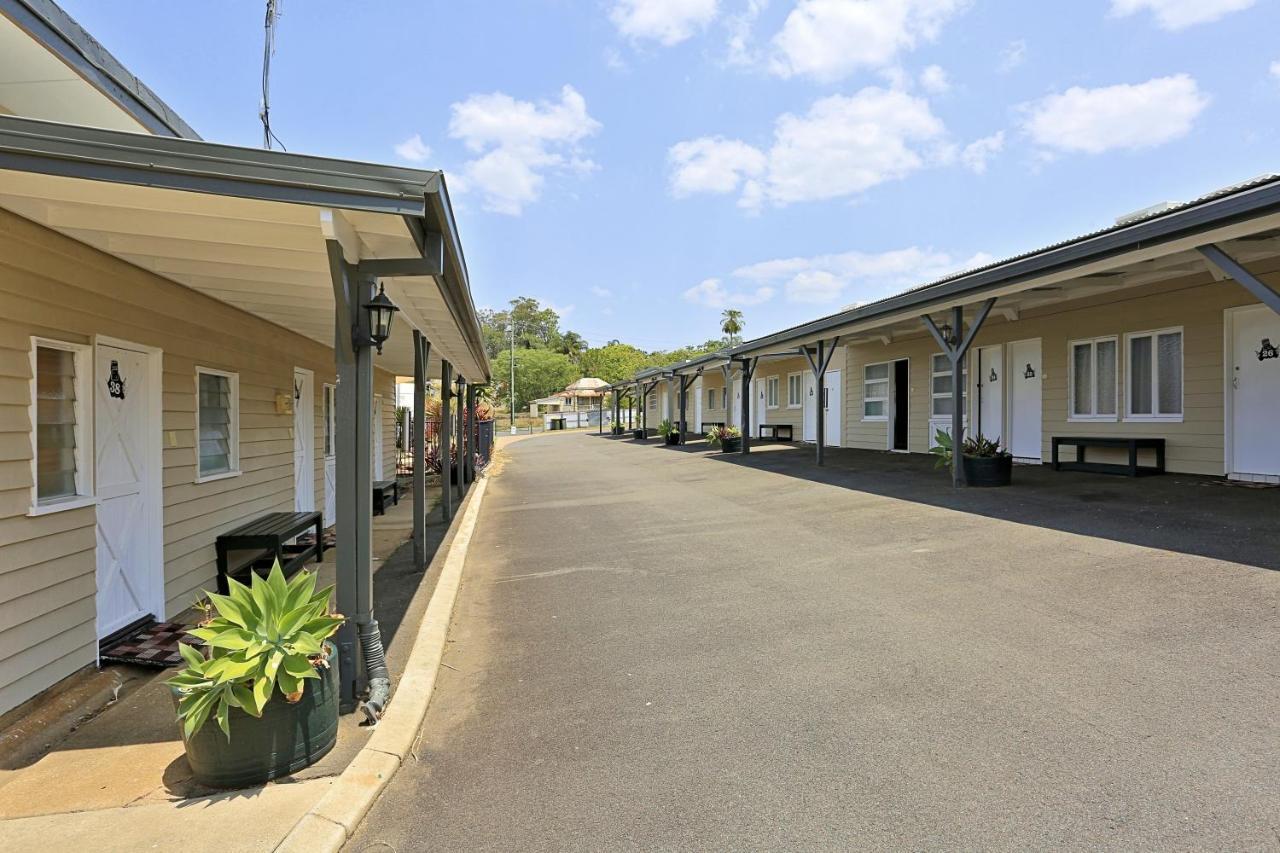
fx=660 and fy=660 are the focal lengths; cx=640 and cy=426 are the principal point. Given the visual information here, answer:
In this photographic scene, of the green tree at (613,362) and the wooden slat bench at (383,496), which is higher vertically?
the green tree at (613,362)

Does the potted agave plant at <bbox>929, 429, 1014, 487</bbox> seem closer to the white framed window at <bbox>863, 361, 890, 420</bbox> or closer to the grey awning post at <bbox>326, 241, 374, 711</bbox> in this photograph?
the white framed window at <bbox>863, 361, 890, 420</bbox>

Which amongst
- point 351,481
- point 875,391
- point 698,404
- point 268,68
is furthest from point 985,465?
point 698,404

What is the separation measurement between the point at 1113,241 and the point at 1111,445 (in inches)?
177

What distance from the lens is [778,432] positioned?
2175 cm

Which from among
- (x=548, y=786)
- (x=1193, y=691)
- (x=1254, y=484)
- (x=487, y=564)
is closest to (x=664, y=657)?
(x=548, y=786)

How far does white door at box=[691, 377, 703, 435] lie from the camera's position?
29869 millimetres

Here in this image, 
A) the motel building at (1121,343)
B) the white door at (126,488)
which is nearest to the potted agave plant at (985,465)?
the motel building at (1121,343)

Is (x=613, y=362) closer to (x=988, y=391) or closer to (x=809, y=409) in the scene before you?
(x=809, y=409)

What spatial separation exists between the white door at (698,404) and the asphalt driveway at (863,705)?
23840mm

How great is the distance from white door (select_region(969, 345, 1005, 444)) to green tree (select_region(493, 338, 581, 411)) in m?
58.1

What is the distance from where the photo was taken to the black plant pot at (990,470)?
912 cm

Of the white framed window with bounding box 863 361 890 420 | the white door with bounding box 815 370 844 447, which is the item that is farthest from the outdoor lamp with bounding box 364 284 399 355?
the white door with bounding box 815 370 844 447

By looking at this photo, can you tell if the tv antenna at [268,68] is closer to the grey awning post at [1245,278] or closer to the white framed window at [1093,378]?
the grey awning post at [1245,278]

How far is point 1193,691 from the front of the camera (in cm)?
304
